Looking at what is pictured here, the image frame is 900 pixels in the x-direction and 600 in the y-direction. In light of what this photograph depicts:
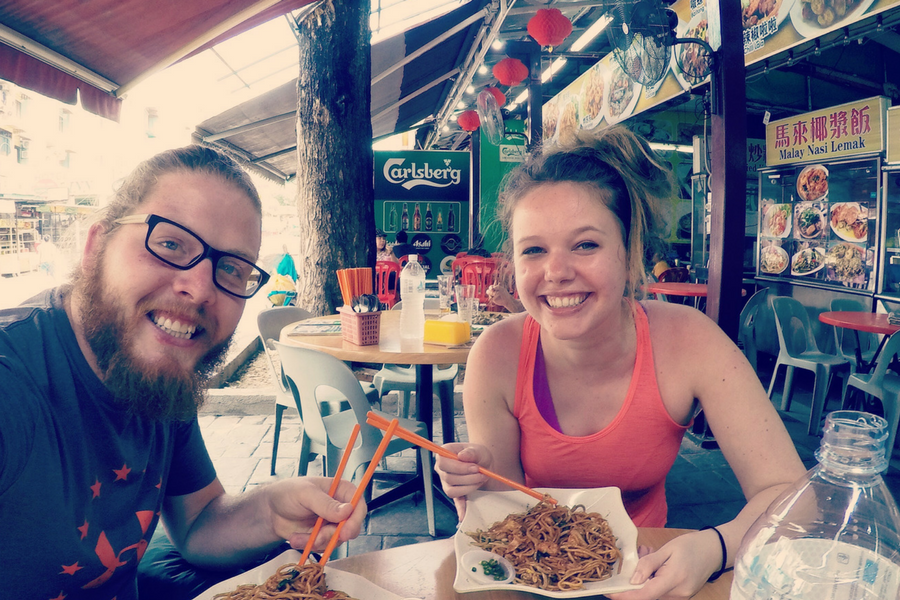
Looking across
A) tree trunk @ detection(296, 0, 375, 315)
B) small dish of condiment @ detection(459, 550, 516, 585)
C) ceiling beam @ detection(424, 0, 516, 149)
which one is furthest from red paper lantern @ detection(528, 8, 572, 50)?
small dish of condiment @ detection(459, 550, 516, 585)

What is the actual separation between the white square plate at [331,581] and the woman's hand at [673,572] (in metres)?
0.43

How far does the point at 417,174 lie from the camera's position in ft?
39.8

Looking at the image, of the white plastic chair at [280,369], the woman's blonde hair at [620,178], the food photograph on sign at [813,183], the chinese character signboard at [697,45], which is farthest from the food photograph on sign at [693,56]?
the white plastic chair at [280,369]

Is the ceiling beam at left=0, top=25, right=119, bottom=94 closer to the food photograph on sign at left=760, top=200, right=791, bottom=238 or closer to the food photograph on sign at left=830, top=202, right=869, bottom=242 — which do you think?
the food photograph on sign at left=830, top=202, right=869, bottom=242

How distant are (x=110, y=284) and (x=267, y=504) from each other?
2.06ft

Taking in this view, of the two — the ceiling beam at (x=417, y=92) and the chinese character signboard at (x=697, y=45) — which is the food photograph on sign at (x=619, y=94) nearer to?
the chinese character signboard at (x=697, y=45)

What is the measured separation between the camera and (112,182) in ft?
→ 4.39

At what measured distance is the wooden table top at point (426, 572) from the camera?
986 millimetres

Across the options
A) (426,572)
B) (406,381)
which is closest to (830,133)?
(406,381)

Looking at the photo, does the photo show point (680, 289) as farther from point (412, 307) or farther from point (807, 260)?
point (412, 307)

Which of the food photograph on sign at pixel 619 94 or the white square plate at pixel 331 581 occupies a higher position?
the food photograph on sign at pixel 619 94

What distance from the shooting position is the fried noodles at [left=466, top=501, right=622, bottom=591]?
1.03 metres

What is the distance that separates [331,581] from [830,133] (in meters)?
8.10

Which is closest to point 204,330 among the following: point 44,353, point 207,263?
point 207,263
